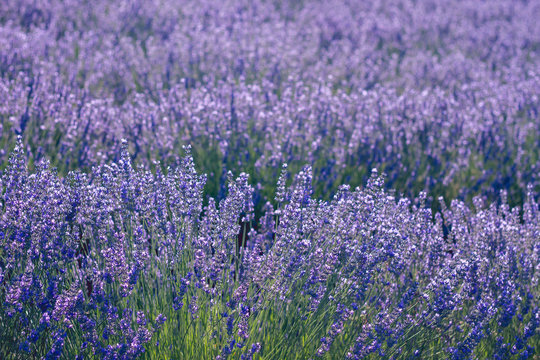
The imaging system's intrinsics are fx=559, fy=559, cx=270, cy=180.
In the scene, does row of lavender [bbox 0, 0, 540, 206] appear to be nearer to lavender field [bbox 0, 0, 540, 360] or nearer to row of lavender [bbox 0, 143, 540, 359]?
lavender field [bbox 0, 0, 540, 360]

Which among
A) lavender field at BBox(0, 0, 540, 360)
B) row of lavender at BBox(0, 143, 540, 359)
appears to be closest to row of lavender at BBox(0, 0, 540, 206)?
lavender field at BBox(0, 0, 540, 360)

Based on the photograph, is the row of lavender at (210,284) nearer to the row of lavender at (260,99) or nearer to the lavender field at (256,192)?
the lavender field at (256,192)

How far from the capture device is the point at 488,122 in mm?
4621

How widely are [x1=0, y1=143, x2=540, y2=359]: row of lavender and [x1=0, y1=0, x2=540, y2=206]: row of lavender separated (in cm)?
124

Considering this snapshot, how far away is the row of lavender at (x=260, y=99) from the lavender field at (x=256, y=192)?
1.0 inches

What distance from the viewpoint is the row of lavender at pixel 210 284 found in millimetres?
2035

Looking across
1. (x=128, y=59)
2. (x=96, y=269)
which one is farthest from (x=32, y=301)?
(x=128, y=59)

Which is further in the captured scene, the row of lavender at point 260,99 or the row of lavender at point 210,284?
the row of lavender at point 260,99

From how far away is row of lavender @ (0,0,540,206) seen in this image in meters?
3.79

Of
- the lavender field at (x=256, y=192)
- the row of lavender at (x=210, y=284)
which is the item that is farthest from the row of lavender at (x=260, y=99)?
the row of lavender at (x=210, y=284)

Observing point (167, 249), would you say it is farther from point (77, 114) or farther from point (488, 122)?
point (488, 122)

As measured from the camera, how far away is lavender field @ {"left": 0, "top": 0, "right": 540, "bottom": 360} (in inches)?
83.7

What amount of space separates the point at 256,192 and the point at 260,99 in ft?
3.61

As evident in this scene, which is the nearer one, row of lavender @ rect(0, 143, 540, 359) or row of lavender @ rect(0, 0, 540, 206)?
row of lavender @ rect(0, 143, 540, 359)
